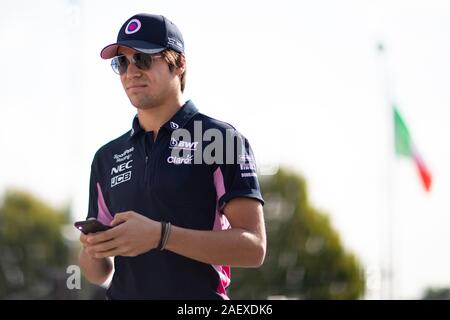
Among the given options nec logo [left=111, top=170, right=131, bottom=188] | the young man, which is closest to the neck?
the young man

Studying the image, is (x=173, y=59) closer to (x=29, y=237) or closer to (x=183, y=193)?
(x=183, y=193)

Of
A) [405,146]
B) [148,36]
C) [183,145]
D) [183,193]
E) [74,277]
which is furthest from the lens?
[405,146]

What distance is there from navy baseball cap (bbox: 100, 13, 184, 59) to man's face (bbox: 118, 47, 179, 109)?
2.3 inches

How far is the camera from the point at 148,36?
16.7ft

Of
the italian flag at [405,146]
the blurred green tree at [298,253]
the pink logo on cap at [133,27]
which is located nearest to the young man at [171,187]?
the pink logo on cap at [133,27]

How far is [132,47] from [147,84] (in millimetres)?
208

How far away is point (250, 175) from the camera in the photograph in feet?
16.0

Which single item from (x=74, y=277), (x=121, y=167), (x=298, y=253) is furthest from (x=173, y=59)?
(x=298, y=253)

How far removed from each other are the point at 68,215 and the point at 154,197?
170 feet

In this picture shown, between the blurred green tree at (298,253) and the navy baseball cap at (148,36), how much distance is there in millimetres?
37957

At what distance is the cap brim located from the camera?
4996 mm

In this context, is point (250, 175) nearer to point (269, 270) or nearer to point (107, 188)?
point (107, 188)

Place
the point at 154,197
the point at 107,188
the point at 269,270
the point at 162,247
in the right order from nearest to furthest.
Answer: the point at 162,247
the point at 154,197
the point at 107,188
the point at 269,270

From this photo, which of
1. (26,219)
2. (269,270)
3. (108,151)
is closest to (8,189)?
(26,219)
